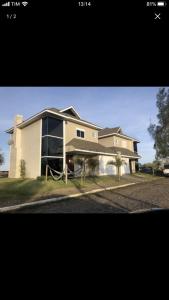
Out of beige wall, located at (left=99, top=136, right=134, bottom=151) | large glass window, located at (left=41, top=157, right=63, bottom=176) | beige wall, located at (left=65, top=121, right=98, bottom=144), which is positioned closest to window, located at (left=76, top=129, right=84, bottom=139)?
beige wall, located at (left=65, top=121, right=98, bottom=144)

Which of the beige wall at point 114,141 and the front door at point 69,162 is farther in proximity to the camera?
the beige wall at point 114,141

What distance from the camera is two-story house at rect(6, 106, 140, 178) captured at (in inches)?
540

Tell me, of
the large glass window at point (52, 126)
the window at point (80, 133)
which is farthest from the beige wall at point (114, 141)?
the large glass window at point (52, 126)

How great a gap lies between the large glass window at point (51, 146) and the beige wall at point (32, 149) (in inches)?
20.6

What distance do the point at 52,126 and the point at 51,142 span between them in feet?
4.33

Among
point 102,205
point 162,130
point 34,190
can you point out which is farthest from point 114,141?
point 102,205

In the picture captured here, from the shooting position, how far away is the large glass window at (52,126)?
45.5 ft

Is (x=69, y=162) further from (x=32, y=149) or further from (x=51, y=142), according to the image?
(x=32, y=149)

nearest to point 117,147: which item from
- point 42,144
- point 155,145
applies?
point 155,145

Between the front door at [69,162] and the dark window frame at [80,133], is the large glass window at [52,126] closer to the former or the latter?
the front door at [69,162]
